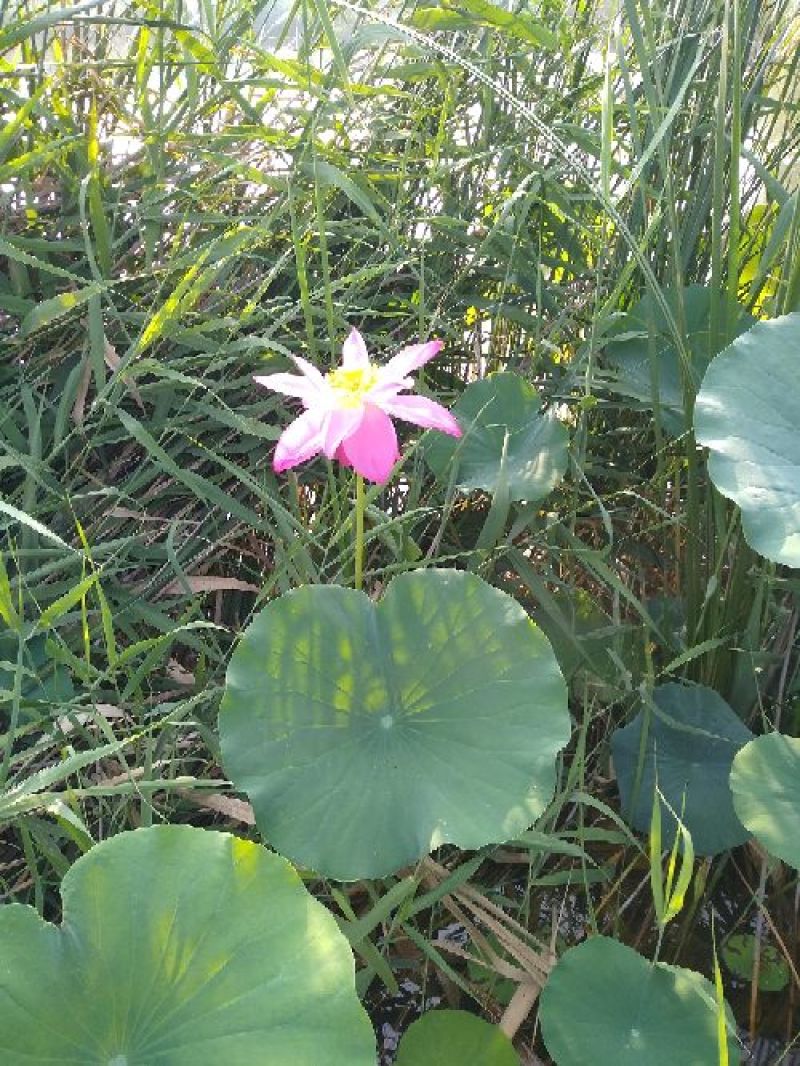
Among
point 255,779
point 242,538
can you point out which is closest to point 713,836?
point 255,779

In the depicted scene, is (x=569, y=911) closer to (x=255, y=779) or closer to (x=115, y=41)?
(x=255, y=779)

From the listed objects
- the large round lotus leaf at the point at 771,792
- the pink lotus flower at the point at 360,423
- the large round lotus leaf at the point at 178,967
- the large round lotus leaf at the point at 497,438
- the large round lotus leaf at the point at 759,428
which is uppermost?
the pink lotus flower at the point at 360,423

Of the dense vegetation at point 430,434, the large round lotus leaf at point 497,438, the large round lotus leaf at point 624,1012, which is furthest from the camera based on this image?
the large round lotus leaf at point 497,438

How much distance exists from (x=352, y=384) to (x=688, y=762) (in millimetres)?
471

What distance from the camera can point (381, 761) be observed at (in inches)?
34.2

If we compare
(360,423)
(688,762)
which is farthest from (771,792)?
(360,423)

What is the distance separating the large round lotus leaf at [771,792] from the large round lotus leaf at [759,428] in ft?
0.51

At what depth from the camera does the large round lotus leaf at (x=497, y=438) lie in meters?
1.12

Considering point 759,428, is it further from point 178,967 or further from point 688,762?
point 178,967

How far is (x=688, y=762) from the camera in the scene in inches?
41.8

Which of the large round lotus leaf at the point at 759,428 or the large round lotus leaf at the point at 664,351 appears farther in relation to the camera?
the large round lotus leaf at the point at 664,351

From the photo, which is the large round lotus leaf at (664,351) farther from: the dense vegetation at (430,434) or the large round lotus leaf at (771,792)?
the large round lotus leaf at (771,792)

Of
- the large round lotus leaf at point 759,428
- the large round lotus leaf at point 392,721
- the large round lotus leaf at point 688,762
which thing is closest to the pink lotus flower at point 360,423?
the large round lotus leaf at point 392,721

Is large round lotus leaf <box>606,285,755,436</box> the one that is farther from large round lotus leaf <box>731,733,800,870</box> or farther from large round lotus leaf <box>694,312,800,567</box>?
large round lotus leaf <box>731,733,800,870</box>
